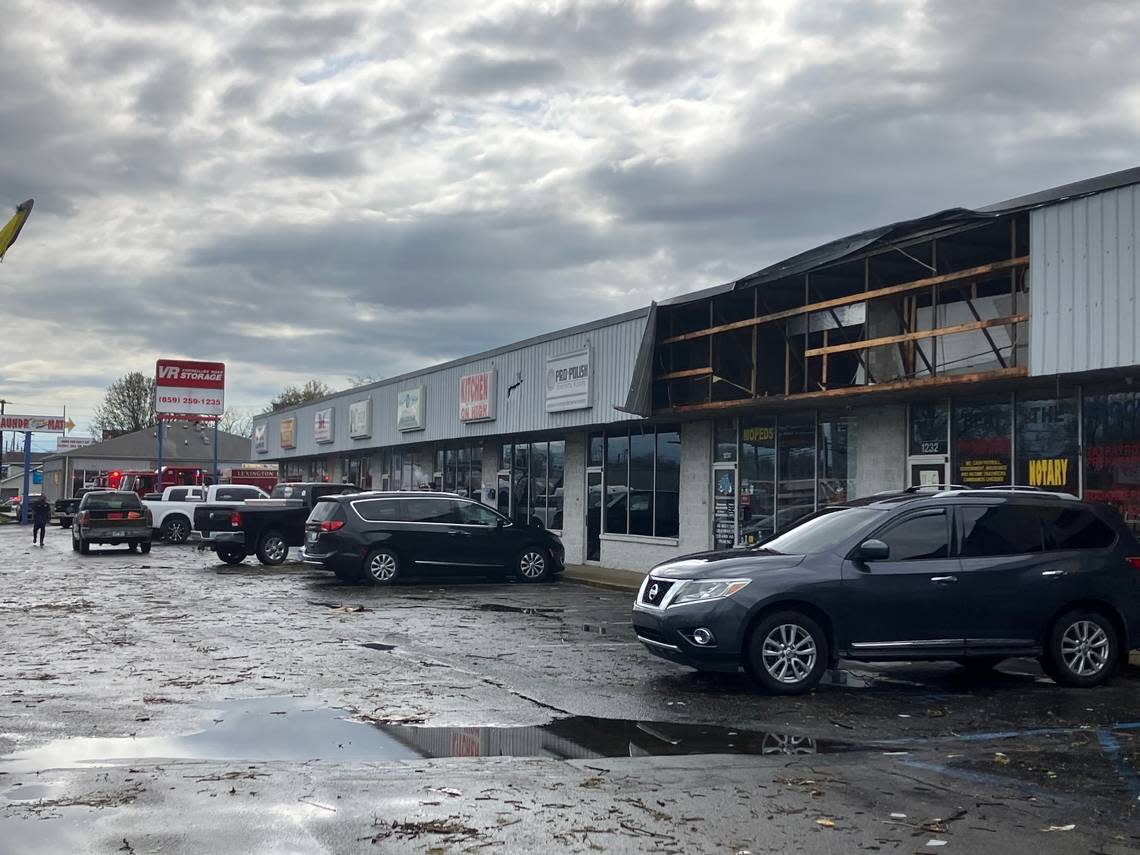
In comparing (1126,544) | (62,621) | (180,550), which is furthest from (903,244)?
(180,550)

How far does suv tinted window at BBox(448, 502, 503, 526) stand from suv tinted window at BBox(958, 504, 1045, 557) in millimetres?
12727

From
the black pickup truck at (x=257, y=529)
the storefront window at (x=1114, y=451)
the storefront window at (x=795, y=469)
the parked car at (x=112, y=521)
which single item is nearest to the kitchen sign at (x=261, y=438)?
the parked car at (x=112, y=521)

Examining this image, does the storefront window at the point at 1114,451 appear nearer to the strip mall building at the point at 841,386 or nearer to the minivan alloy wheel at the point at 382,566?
the strip mall building at the point at 841,386

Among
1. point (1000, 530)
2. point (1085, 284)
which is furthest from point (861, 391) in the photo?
point (1000, 530)

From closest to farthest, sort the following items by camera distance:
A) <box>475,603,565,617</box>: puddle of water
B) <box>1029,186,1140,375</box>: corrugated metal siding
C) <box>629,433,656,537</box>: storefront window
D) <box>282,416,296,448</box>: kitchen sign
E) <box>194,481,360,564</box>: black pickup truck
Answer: <box>1029,186,1140,375</box>: corrugated metal siding
<box>475,603,565,617</box>: puddle of water
<box>629,433,656,537</box>: storefront window
<box>194,481,360,564</box>: black pickup truck
<box>282,416,296,448</box>: kitchen sign

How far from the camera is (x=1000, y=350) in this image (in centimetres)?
1636

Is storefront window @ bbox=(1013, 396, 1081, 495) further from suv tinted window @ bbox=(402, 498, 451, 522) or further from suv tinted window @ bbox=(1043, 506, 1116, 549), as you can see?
suv tinted window @ bbox=(402, 498, 451, 522)

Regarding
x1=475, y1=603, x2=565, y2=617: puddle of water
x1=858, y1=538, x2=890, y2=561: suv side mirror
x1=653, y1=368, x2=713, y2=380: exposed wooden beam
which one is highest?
x1=653, y1=368, x2=713, y2=380: exposed wooden beam

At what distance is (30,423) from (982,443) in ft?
245

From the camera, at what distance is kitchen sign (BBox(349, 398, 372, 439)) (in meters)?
41.1

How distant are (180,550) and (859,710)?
94.6ft

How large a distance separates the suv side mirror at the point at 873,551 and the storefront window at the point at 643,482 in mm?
14001

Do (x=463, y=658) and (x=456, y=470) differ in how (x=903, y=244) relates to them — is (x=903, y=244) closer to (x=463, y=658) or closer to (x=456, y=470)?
(x=463, y=658)

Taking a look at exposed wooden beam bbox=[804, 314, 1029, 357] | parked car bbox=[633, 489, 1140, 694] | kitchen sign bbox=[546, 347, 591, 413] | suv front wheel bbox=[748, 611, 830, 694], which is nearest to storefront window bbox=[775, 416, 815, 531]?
exposed wooden beam bbox=[804, 314, 1029, 357]
